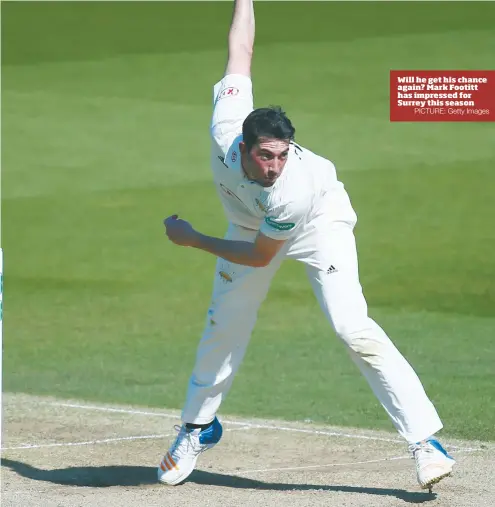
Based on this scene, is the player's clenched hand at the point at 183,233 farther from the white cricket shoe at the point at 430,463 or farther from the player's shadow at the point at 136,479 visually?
the white cricket shoe at the point at 430,463

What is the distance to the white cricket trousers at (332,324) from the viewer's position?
542 centimetres

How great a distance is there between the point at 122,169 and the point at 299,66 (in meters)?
5.02

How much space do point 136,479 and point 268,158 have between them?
1811 mm

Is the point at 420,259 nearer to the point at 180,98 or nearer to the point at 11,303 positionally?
the point at 11,303

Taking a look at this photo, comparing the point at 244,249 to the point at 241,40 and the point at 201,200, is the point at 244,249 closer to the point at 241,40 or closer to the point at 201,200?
the point at 241,40

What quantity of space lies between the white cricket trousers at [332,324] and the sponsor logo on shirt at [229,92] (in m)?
0.62

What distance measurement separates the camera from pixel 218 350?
19.4 ft

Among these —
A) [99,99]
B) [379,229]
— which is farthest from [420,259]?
[99,99]

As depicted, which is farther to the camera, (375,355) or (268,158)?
(375,355)

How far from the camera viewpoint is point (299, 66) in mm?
20250

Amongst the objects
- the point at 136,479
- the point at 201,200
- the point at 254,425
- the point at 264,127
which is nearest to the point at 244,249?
the point at 264,127
